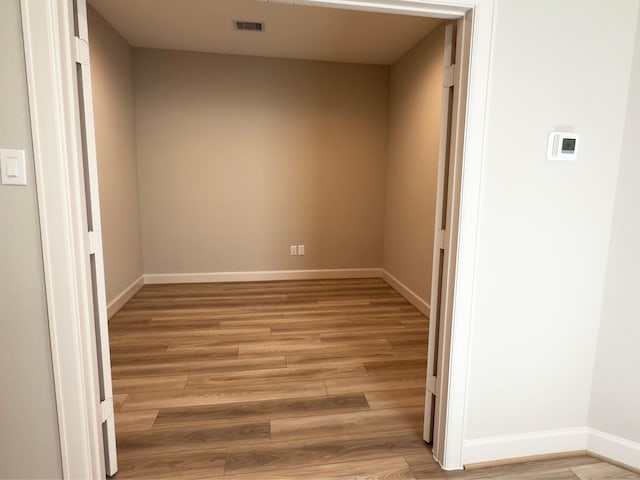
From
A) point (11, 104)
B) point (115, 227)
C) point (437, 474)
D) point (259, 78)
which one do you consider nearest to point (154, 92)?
point (259, 78)

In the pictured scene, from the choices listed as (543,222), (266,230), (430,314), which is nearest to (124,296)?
(266,230)

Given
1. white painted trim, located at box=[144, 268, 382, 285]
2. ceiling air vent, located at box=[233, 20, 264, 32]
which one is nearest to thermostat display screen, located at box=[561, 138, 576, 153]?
ceiling air vent, located at box=[233, 20, 264, 32]

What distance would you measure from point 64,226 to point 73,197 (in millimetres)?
107

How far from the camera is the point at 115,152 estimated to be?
358cm

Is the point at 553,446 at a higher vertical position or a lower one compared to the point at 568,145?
lower

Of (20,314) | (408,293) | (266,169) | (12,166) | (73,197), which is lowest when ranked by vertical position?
(408,293)

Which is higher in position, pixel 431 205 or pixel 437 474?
pixel 431 205

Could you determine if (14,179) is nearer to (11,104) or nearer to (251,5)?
(11,104)

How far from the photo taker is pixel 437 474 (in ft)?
5.42

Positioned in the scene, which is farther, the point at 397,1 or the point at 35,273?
the point at 397,1

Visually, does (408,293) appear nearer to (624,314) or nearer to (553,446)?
(553,446)

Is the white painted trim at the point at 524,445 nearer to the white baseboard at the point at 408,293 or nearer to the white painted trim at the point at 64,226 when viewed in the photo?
the white baseboard at the point at 408,293

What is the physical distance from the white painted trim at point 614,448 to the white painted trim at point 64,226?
228 centimetres

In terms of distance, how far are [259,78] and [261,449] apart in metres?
3.89
